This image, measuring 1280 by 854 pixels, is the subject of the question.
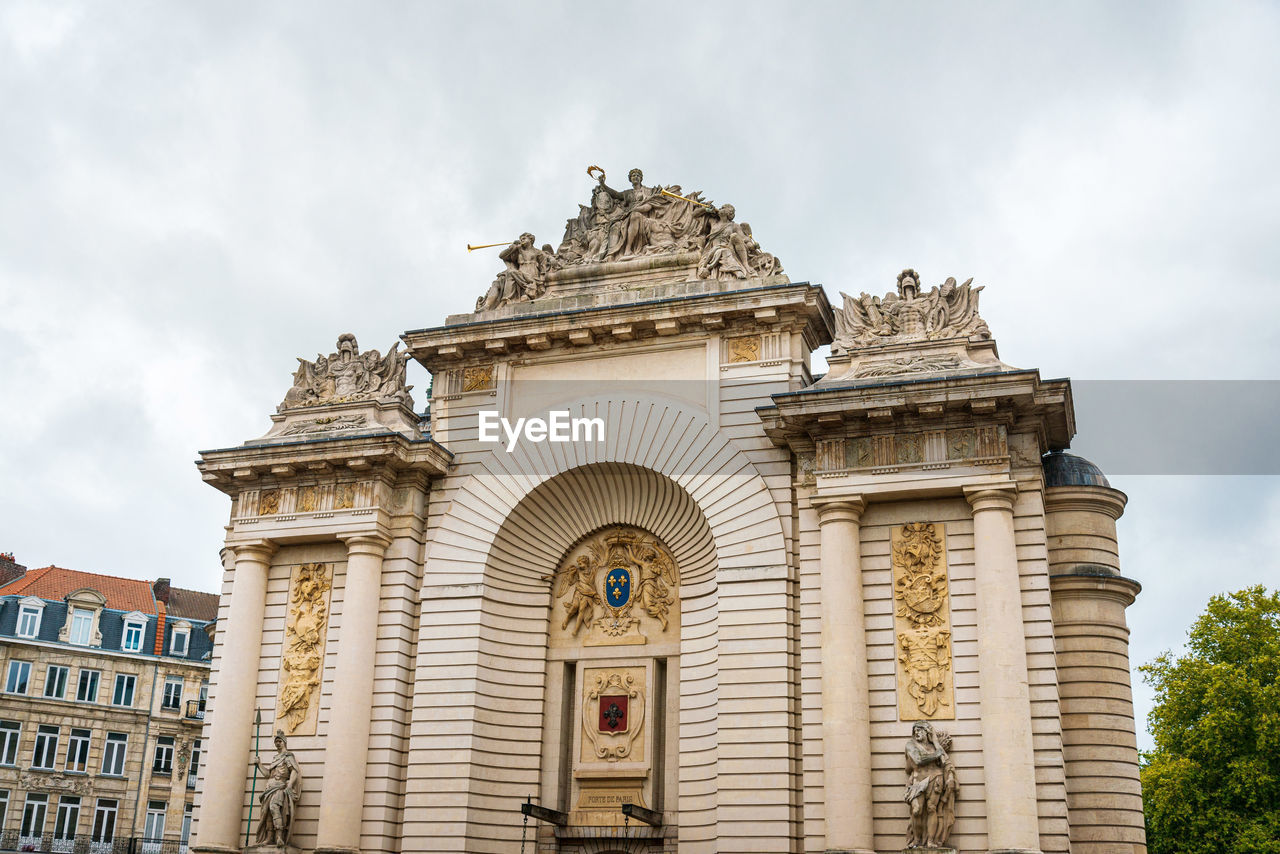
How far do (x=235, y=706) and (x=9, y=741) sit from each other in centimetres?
2174

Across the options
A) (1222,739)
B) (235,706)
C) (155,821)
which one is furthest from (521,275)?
(155,821)

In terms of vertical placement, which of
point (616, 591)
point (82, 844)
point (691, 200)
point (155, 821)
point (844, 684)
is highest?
point (691, 200)

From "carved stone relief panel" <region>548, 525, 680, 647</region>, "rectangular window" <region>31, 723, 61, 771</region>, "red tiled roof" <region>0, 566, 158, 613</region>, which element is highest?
"red tiled roof" <region>0, 566, 158, 613</region>

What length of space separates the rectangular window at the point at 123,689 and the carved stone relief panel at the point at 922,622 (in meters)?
33.2

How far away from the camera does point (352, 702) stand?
2431cm

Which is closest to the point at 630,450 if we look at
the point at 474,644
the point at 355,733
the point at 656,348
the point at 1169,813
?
the point at 656,348

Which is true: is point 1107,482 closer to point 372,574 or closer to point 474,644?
point 474,644

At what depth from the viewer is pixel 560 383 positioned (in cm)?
2669

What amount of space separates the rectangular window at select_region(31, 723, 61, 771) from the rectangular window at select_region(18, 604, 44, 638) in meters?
3.39

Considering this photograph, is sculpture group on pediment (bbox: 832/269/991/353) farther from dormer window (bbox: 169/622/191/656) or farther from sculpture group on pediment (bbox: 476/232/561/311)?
dormer window (bbox: 169/622/191/656)

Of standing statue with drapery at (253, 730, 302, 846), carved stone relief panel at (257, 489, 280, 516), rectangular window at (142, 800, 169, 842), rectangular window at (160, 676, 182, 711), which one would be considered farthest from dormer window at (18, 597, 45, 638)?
standing statue with drapery at (253, 730, 302, 846)

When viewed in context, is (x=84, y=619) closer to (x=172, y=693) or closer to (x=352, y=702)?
(x=172, y=693)

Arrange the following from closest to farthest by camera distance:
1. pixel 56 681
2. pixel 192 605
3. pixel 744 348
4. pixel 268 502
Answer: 1. pixel 744 348
2. pixel 268 502
3. pixel 56 681
4. pixel 192 605

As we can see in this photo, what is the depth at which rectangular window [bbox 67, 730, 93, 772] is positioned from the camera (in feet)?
141
